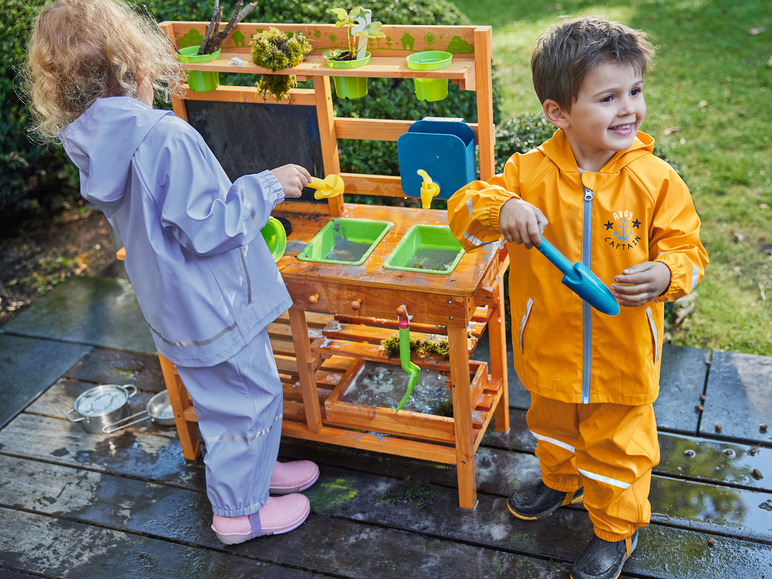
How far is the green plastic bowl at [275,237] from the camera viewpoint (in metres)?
2.59

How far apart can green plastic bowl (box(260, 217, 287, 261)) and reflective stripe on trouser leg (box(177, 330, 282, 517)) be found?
11.9 inches

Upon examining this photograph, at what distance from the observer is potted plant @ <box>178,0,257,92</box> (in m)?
2.64

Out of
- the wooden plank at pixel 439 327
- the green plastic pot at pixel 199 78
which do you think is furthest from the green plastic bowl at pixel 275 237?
the green plastic pot at pixel 199 78

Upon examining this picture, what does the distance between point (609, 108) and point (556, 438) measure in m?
1.09

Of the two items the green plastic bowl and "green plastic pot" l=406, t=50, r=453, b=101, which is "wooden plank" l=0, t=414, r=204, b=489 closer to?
the green plastic bowl

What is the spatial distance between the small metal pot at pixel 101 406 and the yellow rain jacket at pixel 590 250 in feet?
6.12

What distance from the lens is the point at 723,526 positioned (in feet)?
8.30

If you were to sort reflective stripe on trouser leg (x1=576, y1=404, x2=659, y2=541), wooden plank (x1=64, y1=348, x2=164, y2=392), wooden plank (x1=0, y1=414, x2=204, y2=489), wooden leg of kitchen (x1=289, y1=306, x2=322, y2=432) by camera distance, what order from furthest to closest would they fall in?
wooden plank (x1=64, y1=348, x2=164, y2=392)
wooden plank (x1=0, y1=414, x2=204, y2=489)
wooden leg of kitchen (x1=289, y1=306, x2=322, y2=432)
reflective stripe on trouser leg (x1=576, y1=404, x2=659, y2=541)

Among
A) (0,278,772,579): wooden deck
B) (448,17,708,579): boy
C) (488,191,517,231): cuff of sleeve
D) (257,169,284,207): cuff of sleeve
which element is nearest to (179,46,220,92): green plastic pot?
(257,169,284,207): cuff of sleeve

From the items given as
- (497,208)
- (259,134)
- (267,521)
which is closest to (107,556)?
(267,521)

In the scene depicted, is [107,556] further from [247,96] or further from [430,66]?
[430,66]

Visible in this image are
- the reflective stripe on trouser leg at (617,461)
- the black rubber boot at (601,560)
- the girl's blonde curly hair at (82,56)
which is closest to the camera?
the girl's blonde curly hair at (82,56)

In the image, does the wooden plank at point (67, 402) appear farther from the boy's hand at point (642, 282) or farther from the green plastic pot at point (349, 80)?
the boy's hand at point (642, 282)

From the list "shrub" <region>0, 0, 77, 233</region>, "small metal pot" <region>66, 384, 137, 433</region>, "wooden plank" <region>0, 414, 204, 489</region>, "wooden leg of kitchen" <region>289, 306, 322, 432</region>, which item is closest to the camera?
"wooden leg of kitchen" <region>289, 306, 322, 432</region>
